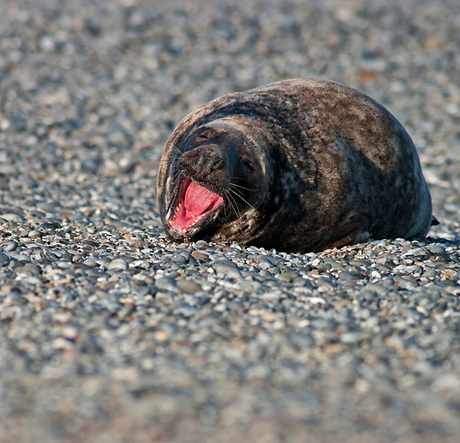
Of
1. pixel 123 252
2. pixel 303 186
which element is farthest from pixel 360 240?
pixel 123 252

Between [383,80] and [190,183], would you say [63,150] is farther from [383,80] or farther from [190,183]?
[383,80]

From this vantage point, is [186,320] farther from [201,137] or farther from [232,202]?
[201,137]

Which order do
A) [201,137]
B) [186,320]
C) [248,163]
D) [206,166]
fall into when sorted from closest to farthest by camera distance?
[186,320], [206,166], [248,163], [201,137]

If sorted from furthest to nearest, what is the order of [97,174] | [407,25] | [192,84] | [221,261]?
[407,25] < [192,84] < [97,174] < [221,261]

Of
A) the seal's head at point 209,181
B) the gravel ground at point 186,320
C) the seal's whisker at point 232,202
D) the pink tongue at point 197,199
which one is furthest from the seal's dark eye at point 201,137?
the gravel ground at point 186,320

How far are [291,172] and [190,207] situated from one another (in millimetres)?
815

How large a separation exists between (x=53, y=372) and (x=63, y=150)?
5.95 metres

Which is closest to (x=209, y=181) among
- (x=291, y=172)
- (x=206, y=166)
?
(x=206, y=166)

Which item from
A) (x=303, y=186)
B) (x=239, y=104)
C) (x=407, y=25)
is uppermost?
(x=407, y=25)

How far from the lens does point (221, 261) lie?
407 centimetres

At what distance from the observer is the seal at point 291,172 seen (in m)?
4.57

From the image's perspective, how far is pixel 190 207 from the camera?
4859 mm

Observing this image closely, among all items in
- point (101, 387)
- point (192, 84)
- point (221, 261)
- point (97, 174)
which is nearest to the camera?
point (101, 387)

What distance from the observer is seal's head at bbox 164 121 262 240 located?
436cm
